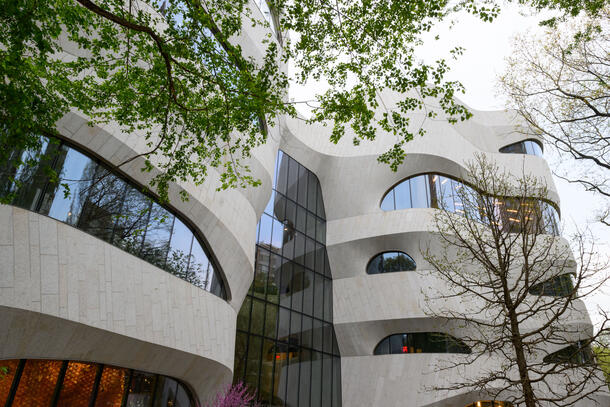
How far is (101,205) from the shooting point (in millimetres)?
8875

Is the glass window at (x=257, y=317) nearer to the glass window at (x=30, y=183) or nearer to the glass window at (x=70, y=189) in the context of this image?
the glass window at (x=70, y=189)

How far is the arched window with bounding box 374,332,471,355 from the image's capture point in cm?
1912

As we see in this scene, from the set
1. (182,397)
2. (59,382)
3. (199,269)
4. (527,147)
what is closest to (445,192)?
(527,147)

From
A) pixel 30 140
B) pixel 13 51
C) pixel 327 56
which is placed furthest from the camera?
pixel 327 56

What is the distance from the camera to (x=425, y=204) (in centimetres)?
2212

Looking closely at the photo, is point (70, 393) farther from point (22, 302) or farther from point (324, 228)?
point (324, 228)

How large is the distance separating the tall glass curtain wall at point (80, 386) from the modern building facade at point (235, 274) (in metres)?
0.03

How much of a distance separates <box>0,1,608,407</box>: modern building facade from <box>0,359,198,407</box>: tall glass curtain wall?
33mm

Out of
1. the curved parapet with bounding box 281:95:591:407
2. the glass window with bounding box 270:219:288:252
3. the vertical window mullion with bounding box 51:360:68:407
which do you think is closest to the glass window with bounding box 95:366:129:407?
the vertical window mullion with bounding box 51:360:68:407

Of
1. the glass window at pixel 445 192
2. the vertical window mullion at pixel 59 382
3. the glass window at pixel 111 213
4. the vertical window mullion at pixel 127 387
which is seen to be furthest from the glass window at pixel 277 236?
the vertical window mullion at pixel 59 382

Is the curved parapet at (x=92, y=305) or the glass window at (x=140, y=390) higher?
the curved parapet at (x=92, y=305)

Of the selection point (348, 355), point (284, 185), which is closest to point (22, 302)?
point (284, 185)

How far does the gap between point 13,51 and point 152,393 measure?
8707 millimetres

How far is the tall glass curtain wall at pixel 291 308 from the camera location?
1578cm
